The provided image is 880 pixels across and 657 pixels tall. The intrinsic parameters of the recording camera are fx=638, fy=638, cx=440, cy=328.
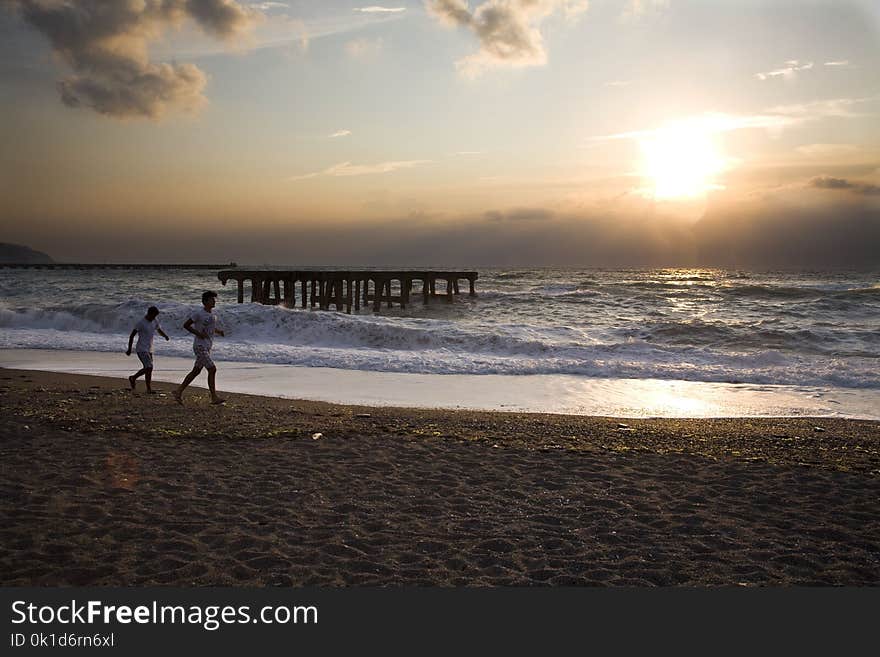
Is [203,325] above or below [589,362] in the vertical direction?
above

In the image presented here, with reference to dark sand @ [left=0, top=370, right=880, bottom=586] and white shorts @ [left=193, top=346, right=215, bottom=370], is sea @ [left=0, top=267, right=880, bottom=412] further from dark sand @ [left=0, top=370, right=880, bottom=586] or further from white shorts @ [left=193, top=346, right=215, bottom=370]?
dark sand @ [left=0, top=370, right=880, bottom=586]

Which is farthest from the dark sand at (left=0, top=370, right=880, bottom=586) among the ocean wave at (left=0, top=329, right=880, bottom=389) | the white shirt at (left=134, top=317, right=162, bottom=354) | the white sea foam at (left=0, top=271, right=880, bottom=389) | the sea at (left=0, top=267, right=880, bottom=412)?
the white sea foam at (left=0, top=271, right=880, bottom=389)

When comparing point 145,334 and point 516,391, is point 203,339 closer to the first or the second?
point 145,334

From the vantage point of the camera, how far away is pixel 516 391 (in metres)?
11.6

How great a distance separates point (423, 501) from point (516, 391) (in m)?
6.59

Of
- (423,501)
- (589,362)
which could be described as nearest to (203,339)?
(423,501)

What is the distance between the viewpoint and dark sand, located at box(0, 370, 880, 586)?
3.93 m

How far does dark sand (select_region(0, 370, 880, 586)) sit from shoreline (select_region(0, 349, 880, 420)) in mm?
1736

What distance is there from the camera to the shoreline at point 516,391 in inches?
402

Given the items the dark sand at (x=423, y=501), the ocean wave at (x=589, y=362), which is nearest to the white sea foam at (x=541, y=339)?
the ocean wave at (x=589, y=362)

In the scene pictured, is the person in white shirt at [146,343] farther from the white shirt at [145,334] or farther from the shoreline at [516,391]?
the shoreline at [516,391]

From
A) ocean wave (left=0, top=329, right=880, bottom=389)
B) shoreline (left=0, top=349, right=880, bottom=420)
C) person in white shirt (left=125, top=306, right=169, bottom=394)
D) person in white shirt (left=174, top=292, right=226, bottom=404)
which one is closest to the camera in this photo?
person in white shirt (left=174, top=292, right=226, bottom=404)

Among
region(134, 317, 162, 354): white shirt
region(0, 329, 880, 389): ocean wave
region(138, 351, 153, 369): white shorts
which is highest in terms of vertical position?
region(134, 317, 162, 354): white shirt

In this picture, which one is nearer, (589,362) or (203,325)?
(203,325)
